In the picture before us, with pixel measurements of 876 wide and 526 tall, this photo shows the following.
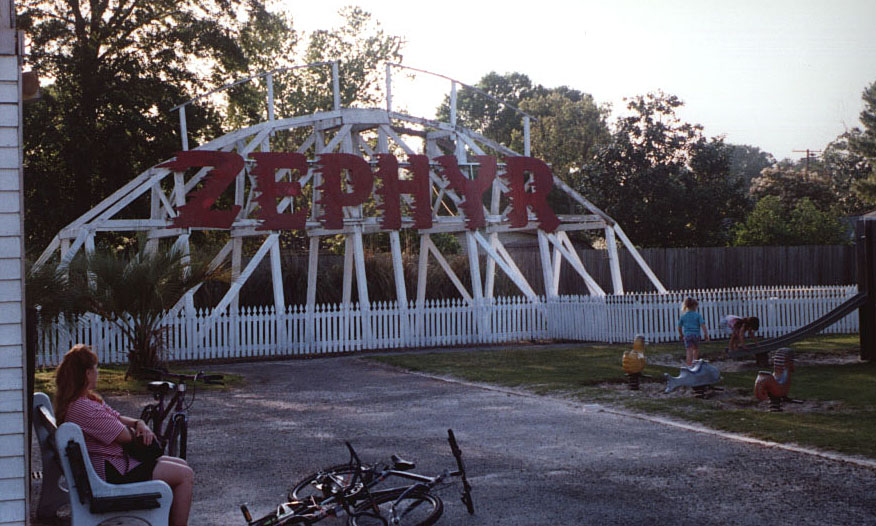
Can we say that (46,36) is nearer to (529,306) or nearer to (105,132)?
(105,132)

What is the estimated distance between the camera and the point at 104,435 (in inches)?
241

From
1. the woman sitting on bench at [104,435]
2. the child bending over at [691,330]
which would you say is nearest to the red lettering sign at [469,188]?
the child bending over at [691,330]

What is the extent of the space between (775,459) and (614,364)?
29.6 ft

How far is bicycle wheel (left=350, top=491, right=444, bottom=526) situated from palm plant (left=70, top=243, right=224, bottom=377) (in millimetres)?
10396

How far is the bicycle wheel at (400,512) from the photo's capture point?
21.8 ft

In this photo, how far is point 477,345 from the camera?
23.7 m

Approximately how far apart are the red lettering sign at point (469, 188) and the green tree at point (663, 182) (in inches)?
613

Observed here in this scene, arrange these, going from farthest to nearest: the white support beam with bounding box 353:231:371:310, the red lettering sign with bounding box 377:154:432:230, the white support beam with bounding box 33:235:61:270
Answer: the red lettering sign with bounding box 377:154:432:230 → the white support beam with bounding box 353:231:371:310 → the white support beam with bounding box 33:235:61:270

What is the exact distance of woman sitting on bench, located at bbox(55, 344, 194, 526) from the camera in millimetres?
6113

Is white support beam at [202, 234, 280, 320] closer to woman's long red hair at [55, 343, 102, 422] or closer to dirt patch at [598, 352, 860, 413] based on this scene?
dirt patch at [598, 352, 860, 413]

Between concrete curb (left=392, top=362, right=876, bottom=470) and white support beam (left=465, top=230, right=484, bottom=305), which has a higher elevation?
white support beam (left=465, top=230, right=484, bottom=305)

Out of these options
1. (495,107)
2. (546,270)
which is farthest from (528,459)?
(495,107)

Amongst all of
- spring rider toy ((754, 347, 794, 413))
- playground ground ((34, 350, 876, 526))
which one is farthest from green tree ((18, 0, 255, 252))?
spring rider toy ((754, 347, 794, 413))

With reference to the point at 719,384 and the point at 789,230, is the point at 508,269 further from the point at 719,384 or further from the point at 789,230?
the point at 789,230
